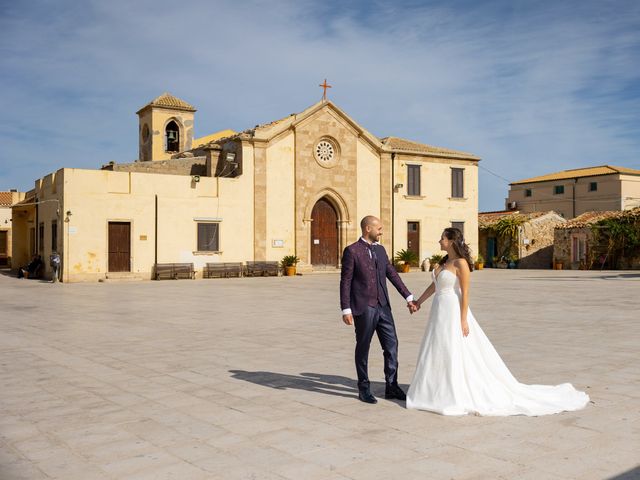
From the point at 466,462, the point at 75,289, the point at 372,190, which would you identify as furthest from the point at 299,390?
the point at 372,190

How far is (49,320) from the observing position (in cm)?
1305

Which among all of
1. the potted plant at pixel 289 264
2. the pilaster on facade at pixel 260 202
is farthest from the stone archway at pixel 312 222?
the pilaster on facade at pixel 260 202

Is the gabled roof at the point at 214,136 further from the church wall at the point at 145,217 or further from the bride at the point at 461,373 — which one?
the bride at the point at 461,373

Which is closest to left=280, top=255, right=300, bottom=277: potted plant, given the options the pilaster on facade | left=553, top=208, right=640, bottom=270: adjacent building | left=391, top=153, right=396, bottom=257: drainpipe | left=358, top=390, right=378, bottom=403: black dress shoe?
the pilaster on facade

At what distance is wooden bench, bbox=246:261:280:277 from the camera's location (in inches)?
1186

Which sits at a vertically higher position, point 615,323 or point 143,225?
point 143,225

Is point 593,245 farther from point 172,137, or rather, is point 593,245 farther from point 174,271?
point 172,137

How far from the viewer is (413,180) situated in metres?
35.8

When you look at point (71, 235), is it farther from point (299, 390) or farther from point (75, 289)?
point (299, 390)

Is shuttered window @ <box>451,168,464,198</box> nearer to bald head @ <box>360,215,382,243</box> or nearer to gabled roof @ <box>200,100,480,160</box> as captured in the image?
gabled roof @ <box>200,100,480,160</box>

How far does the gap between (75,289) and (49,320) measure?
9.61 metres

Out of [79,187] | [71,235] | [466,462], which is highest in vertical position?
[79,187]

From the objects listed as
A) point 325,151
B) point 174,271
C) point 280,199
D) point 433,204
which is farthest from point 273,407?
point 433,204

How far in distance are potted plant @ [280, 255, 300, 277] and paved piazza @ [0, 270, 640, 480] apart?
705 inches
